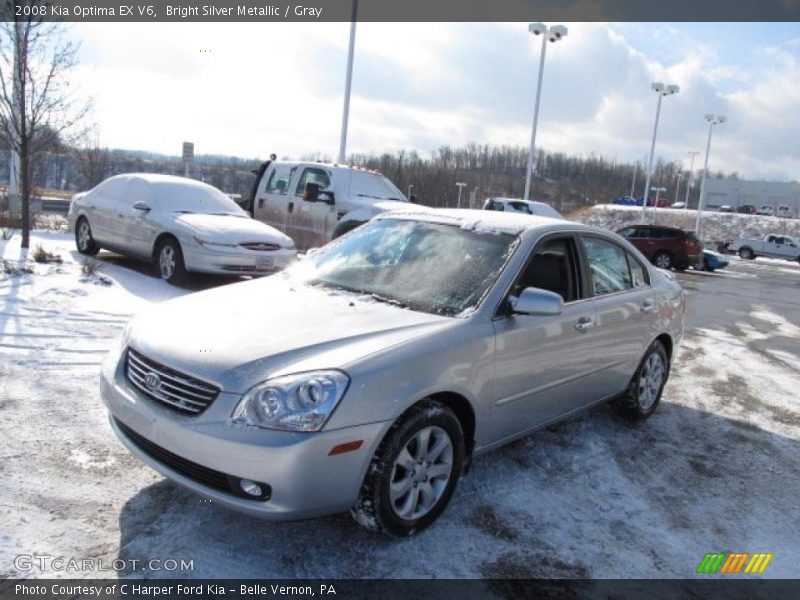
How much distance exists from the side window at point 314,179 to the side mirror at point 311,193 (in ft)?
0.36

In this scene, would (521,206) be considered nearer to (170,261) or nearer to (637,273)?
(170,261)

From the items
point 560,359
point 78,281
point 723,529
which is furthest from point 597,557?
point 78,281

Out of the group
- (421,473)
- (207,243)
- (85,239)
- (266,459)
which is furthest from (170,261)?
(266,459)

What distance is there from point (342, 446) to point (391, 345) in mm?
552

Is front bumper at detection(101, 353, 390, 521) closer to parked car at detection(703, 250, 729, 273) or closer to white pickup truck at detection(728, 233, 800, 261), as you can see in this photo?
parked car at detection(703, 250, 729, 273)

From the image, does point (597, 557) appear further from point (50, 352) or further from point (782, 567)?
point (50, 352)

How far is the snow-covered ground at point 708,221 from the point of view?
6662cm

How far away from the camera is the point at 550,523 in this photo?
3.61 meters

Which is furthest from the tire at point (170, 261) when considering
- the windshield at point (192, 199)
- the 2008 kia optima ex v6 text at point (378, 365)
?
the 2008 kia optima ex v6 text at point (378, 365)

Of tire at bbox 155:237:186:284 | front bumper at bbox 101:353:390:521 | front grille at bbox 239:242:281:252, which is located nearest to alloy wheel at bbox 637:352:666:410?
front bumper at bbox 101:353:390:521

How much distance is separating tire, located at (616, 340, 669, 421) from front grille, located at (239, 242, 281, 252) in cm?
541

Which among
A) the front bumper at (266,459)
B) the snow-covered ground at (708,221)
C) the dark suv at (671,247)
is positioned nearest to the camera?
the front bumper at (266,459)

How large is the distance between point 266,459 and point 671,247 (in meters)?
24.0

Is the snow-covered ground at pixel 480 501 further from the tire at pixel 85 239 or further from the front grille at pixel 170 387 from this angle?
the tire at pixel 85 239
